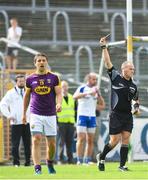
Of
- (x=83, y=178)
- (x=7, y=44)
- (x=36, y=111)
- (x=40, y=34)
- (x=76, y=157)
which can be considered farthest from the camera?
(x=40, y=34)

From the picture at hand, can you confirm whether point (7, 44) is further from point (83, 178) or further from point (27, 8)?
point (83, 178)

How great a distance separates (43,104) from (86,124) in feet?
18.6

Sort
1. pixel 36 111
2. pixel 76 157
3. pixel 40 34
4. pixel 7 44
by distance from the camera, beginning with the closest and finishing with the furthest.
Answer: pixel 36 111, pixel 76 157, pixel 7 44, pixel 40 34

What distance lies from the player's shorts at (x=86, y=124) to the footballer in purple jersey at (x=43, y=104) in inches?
211

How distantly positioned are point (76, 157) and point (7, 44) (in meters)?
5.24

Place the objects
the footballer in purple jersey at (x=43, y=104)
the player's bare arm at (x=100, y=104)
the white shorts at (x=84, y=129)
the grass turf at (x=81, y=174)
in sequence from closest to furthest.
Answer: the grass turf at (x=81, y=174) → the footballer in purple jersey at (x=43, y=104) → the white shorts at (x=84, y=129) → the player's bare arm at (x=100, y=104)

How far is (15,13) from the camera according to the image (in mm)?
33469

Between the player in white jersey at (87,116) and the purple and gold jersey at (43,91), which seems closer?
the purple and gold jersey at (43,91)

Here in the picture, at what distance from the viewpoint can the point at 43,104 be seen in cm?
1884

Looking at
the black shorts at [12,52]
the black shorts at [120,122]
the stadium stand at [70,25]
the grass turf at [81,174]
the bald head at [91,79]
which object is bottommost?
the grass turf at [81,174]

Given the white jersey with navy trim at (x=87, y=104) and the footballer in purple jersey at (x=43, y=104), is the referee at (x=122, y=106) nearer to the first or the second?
the footballer in purple jersey at (x=43, y=104)

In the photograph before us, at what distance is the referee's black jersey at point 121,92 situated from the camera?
19.4 m

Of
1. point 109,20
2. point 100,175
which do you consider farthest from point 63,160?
point 109,20

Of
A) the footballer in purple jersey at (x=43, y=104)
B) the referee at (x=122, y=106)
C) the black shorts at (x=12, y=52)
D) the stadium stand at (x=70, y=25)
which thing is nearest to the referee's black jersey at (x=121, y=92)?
the referee at (x=122, y=106)
